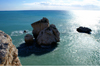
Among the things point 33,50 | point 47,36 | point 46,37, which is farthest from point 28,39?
point 47,36

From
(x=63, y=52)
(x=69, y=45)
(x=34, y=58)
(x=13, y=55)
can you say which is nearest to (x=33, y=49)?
(x=34, y=58)

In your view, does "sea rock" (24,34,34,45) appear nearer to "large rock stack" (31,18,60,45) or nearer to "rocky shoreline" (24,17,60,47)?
"rocky shoreline" (24,17,60,47)

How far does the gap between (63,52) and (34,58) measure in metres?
6.44

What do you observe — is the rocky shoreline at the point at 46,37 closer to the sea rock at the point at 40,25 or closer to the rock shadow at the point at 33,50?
the sea rock at the point at 40,25

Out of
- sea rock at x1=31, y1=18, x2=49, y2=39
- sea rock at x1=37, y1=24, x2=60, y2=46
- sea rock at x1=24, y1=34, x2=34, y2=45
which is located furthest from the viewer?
sea rock at x1=31, y1=18, x2=49, y2=39

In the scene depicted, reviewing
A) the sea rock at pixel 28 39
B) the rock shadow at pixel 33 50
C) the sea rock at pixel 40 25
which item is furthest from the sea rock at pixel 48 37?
the sea rock at pixel 28 39

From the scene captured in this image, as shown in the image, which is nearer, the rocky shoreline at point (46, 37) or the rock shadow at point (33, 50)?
the rock shadow at point (33, 50)

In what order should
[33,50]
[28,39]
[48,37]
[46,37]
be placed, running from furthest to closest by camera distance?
[28,39] < [48,37] < [46,37] < [33,50]

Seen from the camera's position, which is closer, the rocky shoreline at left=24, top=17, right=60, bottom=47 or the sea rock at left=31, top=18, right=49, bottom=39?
the rocky shoreline at left=24, top=17, right=60, bottom=47

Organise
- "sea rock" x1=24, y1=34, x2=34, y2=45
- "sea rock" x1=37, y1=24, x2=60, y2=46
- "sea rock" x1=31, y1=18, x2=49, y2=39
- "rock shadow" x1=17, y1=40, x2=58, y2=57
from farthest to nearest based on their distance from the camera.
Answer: "sea rock" x1=31, y1=18, x2=49, y2=39 → "sea rock" x1=24, y1=34, x2=34, y2=45 → "sea rock" x1=37, y1=24, x2=60, y2=46 → "rock shadow" x1=17, y1=40, x2=58, y2=57


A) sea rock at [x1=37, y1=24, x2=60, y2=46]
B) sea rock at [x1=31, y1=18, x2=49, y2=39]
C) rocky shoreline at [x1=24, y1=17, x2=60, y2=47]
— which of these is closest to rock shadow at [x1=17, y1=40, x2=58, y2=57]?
rocky shoreline at [x1=24, y1=17, x2=60, y2=47]

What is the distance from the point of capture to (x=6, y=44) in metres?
5.01

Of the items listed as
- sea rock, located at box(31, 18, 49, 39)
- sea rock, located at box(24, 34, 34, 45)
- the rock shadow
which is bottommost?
the rock shadow

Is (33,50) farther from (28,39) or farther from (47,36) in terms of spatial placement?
(47,36)
